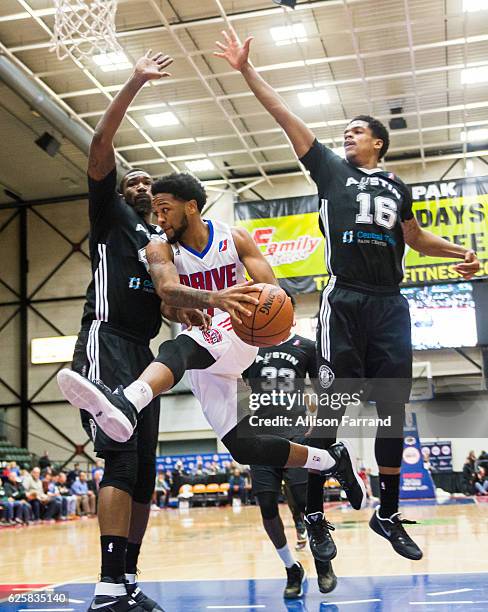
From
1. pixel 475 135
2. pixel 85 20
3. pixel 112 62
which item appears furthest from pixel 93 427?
pixel 475 135

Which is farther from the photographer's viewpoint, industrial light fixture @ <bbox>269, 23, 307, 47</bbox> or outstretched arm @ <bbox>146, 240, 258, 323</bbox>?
industrial light fixture @ <bbox>269, 23, 307, 47</bbox>

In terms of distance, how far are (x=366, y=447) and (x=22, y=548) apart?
16365 millimetres

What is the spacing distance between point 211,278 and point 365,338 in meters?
0.96

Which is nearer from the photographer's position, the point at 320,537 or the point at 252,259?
the point at 252,259

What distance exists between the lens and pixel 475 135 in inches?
921

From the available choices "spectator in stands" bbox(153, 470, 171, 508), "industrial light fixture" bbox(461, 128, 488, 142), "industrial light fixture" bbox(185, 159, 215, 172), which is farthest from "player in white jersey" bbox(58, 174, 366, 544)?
"industrial light fixture" bbox(185, 159, 215, 172)

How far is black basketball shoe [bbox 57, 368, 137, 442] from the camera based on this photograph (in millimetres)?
3885

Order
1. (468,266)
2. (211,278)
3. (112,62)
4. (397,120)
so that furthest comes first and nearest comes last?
1. (397,120)
2. (112,62)
3. (468,266)
4. (211,278)

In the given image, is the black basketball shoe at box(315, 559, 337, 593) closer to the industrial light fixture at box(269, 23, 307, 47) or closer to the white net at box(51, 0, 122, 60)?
the white net at box(51, 0, 122, 60)

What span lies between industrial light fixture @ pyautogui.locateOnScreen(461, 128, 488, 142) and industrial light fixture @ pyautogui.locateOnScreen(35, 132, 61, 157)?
1137cm

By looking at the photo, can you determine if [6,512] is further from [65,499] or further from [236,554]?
[236,554]

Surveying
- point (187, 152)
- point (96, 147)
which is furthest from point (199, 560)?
point (187, 152)

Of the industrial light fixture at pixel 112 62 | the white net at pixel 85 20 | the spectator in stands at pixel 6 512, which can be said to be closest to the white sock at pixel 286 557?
the white net at pixel 85 20

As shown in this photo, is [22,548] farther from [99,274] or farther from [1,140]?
[1,140]
